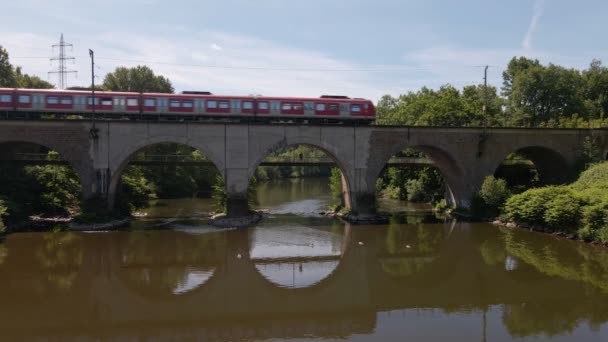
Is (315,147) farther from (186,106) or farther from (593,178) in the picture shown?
(593,178)

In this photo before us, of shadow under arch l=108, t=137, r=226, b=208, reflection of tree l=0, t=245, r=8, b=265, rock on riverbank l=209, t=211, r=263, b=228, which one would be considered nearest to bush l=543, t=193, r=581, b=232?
rock on riverbank l=209, t=211, r=263, b=228

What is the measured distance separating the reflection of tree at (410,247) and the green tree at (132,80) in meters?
45.3

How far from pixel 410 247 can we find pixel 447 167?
12952 mm

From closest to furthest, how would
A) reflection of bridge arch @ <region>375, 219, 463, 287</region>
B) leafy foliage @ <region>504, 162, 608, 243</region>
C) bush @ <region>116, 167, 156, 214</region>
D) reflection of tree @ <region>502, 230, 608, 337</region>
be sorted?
reflection of tree @ <region>502, 230, 608, 337</region> → reflection of bridge arch @ <region>375, 219, 463, 287</region> → leafy foliage @ <region>504, 162, 608, 243</region> → bush @ <region>116, 167, 156, 214</region>

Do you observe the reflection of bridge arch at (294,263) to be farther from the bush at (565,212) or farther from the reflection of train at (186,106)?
the bush at (565,212)

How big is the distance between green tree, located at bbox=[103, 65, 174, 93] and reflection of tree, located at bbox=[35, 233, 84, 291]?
132ft

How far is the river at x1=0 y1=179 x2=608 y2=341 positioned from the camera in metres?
13.2

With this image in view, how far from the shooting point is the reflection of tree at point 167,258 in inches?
711

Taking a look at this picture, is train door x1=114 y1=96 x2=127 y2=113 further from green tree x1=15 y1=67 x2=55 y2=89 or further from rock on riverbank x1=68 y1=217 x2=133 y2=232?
green tree x1=15 y1=67 x2=55 y2=89

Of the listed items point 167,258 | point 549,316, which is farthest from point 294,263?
point 549,316

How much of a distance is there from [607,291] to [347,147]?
18.0 meters

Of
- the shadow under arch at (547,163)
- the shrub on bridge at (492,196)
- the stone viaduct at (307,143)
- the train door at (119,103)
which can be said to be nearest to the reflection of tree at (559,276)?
the shrub on bridge at (492,196)

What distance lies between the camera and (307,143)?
30.6 meters

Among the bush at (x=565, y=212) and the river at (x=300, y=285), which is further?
the bush at (x=565, y=212)
